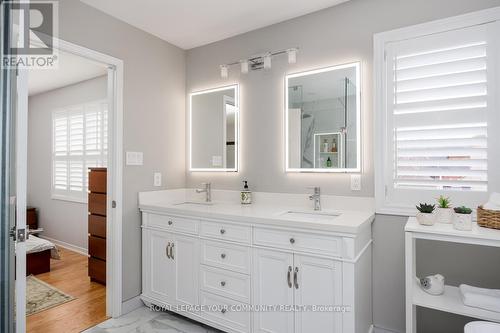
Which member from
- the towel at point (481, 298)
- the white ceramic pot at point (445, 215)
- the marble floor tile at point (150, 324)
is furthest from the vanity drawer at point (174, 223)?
the towel at point (481, 298)

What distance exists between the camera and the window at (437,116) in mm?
1760

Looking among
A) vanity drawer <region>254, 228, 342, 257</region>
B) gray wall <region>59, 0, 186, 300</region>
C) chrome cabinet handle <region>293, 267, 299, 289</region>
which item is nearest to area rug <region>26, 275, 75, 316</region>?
gray wall <region>59, 0, 186, 300</region>

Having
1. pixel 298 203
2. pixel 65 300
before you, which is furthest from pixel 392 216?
pixel 65 300

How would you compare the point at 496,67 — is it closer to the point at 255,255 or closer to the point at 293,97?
the point at 293,97

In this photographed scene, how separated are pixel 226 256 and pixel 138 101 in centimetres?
161

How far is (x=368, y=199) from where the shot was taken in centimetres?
211

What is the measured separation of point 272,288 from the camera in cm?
188

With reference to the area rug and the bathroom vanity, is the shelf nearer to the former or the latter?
the bathroom vanity

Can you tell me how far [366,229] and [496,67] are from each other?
1.26 metres

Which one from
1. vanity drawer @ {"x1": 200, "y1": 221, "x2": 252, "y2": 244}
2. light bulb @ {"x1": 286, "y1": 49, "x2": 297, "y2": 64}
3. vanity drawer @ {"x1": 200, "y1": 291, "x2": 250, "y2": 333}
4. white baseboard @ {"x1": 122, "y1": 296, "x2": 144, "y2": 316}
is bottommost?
white baseboard @ {"x1": 122, "y1": 296, "x2": 144, "y2": 316}

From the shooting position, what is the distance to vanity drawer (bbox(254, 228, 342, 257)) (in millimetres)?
1672

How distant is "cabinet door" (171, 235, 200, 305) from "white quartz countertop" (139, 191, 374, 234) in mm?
241

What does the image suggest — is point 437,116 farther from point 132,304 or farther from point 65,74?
point 65,74

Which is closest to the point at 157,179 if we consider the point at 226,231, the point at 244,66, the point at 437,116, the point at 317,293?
the point at 226,231
